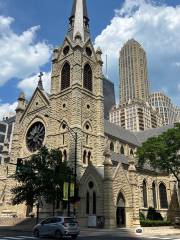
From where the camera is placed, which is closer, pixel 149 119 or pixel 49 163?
pixel 49 163

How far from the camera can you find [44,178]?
36219mm

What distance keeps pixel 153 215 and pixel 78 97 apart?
22.0 meters

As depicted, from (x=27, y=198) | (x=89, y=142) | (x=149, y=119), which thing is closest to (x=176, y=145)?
(x=89, y=142)

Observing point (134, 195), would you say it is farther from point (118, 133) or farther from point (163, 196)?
point (118, 133)

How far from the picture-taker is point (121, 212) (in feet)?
127

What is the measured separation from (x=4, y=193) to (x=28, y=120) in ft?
46.2

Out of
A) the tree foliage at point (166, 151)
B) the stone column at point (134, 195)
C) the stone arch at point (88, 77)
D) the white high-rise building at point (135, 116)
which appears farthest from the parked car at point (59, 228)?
the white high-rise building at point (135, 116)

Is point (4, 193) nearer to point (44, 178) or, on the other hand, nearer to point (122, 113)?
point (44, 178)

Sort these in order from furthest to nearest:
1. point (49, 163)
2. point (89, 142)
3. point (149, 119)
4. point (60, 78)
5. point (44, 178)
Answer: point (149, 119) < point (60, 78) < point (89, 142) < point (49, 163) < point (44, 178)

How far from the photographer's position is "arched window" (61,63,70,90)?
52.8 metres

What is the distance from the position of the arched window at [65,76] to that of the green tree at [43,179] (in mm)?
16792

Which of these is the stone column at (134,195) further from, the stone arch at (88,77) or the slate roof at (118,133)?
the stone arch at (88,77)

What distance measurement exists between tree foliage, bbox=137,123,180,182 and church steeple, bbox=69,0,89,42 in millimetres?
26386

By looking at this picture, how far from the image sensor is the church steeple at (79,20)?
5791 centimetres
